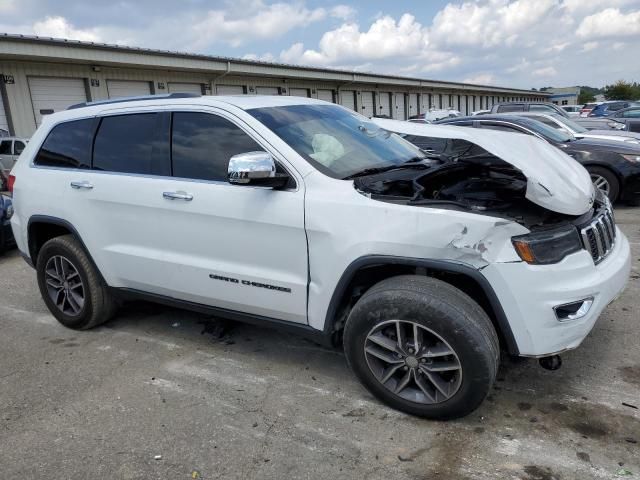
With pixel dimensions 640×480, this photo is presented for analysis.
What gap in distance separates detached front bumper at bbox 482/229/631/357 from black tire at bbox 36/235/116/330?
306 centimetres

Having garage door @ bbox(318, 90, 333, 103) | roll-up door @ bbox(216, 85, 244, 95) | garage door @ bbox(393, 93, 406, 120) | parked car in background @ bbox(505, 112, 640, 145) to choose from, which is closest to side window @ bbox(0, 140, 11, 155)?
roll-up door @ bbox(216, 85, 244, 95)

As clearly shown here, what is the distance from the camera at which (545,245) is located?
2539 mm

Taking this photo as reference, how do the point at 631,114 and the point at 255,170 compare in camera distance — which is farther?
the point at 631,114

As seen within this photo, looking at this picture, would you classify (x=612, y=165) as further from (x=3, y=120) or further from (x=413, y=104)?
(x=413, y=104)

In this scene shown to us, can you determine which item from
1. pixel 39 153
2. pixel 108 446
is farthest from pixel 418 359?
pixel 39 153

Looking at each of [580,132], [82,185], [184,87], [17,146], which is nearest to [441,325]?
[82,185]

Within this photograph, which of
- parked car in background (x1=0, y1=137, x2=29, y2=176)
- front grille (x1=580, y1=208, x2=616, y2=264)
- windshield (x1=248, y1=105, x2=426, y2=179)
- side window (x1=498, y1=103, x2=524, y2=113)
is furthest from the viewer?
side window (x1=498, y1=103, x2=524, y2=113)

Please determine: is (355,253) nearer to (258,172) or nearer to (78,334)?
(258,172)

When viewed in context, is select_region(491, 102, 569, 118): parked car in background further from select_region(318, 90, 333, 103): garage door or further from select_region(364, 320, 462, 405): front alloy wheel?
select_region(318, 90, 333, 103): garage door

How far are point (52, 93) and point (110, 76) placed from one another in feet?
7.44

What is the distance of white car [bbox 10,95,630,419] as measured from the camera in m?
2.58

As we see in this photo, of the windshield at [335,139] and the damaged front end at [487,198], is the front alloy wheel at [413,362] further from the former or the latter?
the windshield at [335,139]

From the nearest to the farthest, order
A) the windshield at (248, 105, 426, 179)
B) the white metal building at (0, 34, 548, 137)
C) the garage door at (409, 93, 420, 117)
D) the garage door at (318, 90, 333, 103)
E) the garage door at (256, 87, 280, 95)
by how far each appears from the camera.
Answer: the windshield at (248, 105, 426, 179) < the white metal building at (0, 34, 548, 137) < the garage door at (256, 87, 280, 95) < the garage door at (318, 90, 333, 103) < the garage door at (409, 93, 420, 117)

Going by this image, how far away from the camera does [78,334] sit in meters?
4.31
